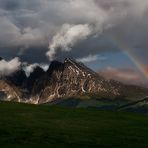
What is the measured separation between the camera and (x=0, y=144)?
4675cm

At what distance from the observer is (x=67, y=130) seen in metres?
58.5

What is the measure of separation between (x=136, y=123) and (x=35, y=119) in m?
17.8

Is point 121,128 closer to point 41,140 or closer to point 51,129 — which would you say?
point 51,129

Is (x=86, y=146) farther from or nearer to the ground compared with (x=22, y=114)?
nearer to the ground

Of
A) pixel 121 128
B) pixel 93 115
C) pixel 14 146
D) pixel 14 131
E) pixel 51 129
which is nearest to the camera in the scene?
pixel 14 146

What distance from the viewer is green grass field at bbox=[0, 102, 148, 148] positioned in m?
49.4

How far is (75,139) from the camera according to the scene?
51875mm

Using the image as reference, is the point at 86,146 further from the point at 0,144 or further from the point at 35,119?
the point at 35,119

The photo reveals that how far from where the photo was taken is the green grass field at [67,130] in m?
49.4

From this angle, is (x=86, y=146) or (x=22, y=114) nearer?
(x=86, y=146)

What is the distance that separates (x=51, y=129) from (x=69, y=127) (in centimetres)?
430

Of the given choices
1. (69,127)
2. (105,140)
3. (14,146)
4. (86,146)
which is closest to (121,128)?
(69,127)

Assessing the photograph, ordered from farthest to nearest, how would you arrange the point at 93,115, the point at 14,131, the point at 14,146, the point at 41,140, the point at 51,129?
the point at 93,115 < the point at 51,129 < the point at 14,131 < the point at 41,140 < the point at 14,146

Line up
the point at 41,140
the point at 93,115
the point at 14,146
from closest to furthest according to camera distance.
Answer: the point at 14,146, the point at 41,140, the point at 93,115
